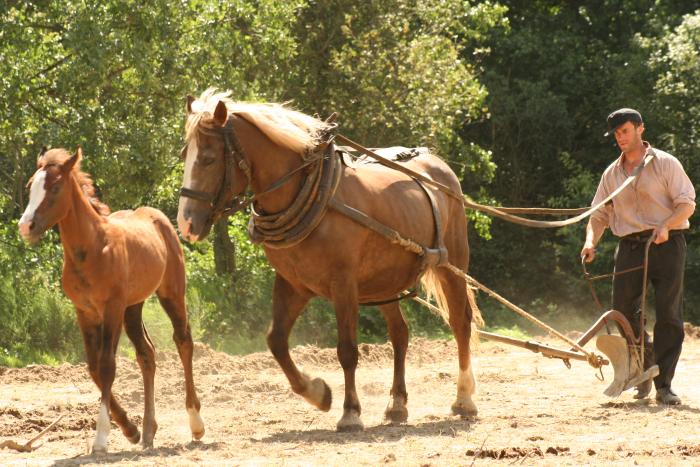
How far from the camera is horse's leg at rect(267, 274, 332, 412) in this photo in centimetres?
816

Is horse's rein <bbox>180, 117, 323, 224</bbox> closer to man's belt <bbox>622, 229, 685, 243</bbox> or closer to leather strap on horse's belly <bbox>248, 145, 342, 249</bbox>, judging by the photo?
leather strap on horse's belly <bbox>248, 145, 342, 249</bbox>

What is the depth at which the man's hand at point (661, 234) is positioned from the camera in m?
8.95

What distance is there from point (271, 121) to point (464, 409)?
2.75m

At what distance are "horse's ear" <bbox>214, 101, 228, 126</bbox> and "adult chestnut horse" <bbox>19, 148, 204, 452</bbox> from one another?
0.92 metres

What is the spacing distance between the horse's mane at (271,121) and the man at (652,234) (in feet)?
8.59

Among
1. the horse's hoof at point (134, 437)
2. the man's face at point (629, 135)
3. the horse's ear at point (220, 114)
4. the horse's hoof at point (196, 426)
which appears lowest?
the horse's hoof at point (134, 437)

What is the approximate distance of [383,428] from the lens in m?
8.25

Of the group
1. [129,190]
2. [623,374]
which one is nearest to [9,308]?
[129,190]

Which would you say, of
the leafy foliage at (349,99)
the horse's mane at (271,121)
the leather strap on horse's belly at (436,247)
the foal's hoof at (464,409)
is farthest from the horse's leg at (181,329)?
the leafy foliage at (349,99)

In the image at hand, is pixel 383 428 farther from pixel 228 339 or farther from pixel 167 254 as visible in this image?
pixel 228 339

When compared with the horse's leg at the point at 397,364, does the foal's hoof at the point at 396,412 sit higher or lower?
lower

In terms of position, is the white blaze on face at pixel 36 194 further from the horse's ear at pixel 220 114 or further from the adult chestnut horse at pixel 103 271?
the horse's ear at pixel 220 114

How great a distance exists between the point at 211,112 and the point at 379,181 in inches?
63.4

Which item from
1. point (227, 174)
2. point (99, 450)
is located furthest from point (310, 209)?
point (99, 450)
